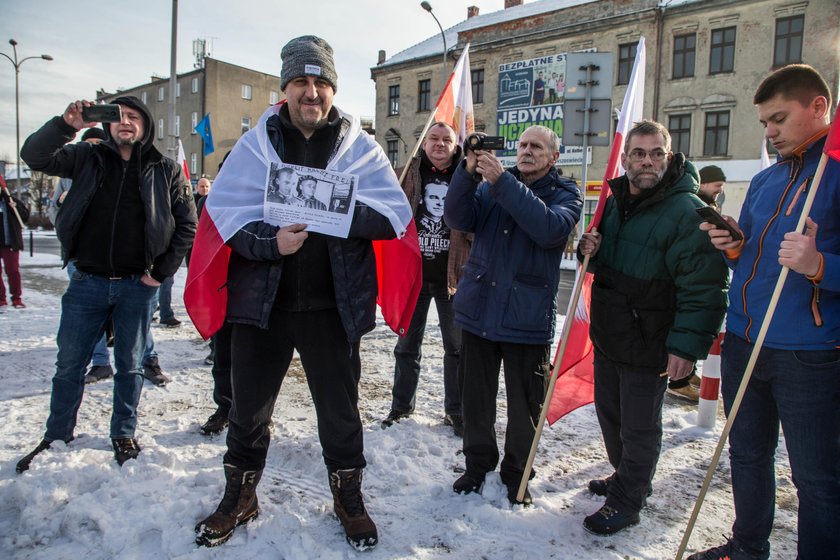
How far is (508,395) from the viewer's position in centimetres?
315

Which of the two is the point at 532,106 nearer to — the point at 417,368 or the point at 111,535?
the point at 417,368

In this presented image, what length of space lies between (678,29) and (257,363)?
27.2 m

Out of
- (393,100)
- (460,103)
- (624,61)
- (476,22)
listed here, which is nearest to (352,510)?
(460,103)

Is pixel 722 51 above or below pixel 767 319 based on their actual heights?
above

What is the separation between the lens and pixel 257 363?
263cm

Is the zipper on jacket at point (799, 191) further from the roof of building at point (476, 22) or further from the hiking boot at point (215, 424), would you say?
the roof of building at point (476, 22)

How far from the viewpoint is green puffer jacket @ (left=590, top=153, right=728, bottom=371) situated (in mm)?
2596

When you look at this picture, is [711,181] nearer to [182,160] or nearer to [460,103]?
[460,103]

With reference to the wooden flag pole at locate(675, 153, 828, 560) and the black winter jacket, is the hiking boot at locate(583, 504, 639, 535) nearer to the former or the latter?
the wooden flag pole at locate(675, 153, 828, 560)

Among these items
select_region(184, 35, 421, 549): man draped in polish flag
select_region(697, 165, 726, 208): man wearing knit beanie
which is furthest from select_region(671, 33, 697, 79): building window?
select_region(184, 35, 421, 549): man draped in polish flag

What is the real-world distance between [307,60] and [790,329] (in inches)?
92.0

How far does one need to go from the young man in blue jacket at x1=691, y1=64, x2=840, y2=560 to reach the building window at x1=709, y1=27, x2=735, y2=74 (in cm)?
2527

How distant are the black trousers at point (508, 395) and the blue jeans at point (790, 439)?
94cm

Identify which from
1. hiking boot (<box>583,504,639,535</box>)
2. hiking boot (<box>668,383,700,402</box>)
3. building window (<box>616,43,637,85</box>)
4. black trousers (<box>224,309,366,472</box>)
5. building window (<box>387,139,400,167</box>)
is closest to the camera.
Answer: black trousers (<box>224,309,366,472</box>)
